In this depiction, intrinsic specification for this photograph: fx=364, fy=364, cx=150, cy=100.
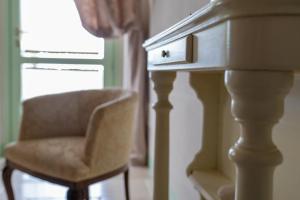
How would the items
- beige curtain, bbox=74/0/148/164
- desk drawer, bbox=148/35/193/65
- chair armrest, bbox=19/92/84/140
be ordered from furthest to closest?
beige curtain, bbox=74/0/148/164, chair armrest, bbox=19/92/84/140, desk drawer, bbox=148/35/193/65

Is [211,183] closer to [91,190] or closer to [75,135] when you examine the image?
[75,135]

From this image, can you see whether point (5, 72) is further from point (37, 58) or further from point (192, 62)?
point (192, 62)

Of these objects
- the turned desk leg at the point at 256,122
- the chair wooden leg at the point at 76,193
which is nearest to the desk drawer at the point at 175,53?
the turned desk leg at the point at 256,122

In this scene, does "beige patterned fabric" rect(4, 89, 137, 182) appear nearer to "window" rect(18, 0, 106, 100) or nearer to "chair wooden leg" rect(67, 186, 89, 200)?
"chair wooden leg" rect(67, 186, 89, 200)

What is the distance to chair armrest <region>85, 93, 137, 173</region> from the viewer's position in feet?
5.73

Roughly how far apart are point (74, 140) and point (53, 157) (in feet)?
1.01

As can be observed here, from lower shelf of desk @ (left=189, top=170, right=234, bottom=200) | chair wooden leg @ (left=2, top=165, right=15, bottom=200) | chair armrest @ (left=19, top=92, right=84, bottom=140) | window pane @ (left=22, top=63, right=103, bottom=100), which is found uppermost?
window pane @ (left=22, top=63, right=103, bottom=100)

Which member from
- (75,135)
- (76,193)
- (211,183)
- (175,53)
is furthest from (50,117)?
(175,53)

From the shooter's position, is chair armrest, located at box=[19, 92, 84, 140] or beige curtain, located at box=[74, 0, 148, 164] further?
beige curtain, located at box=[74, 0, 148, 164]

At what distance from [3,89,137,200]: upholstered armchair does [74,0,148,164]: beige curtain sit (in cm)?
74

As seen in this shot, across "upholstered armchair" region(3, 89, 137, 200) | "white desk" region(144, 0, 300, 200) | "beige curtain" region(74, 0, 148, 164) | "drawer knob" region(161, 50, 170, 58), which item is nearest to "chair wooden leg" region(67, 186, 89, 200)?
→ "upholstered armchair" region(3, 89, 137, 200)

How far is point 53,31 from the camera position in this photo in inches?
127

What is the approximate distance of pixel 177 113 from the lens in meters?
2.03

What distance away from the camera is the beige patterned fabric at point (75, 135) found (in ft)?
5.66
